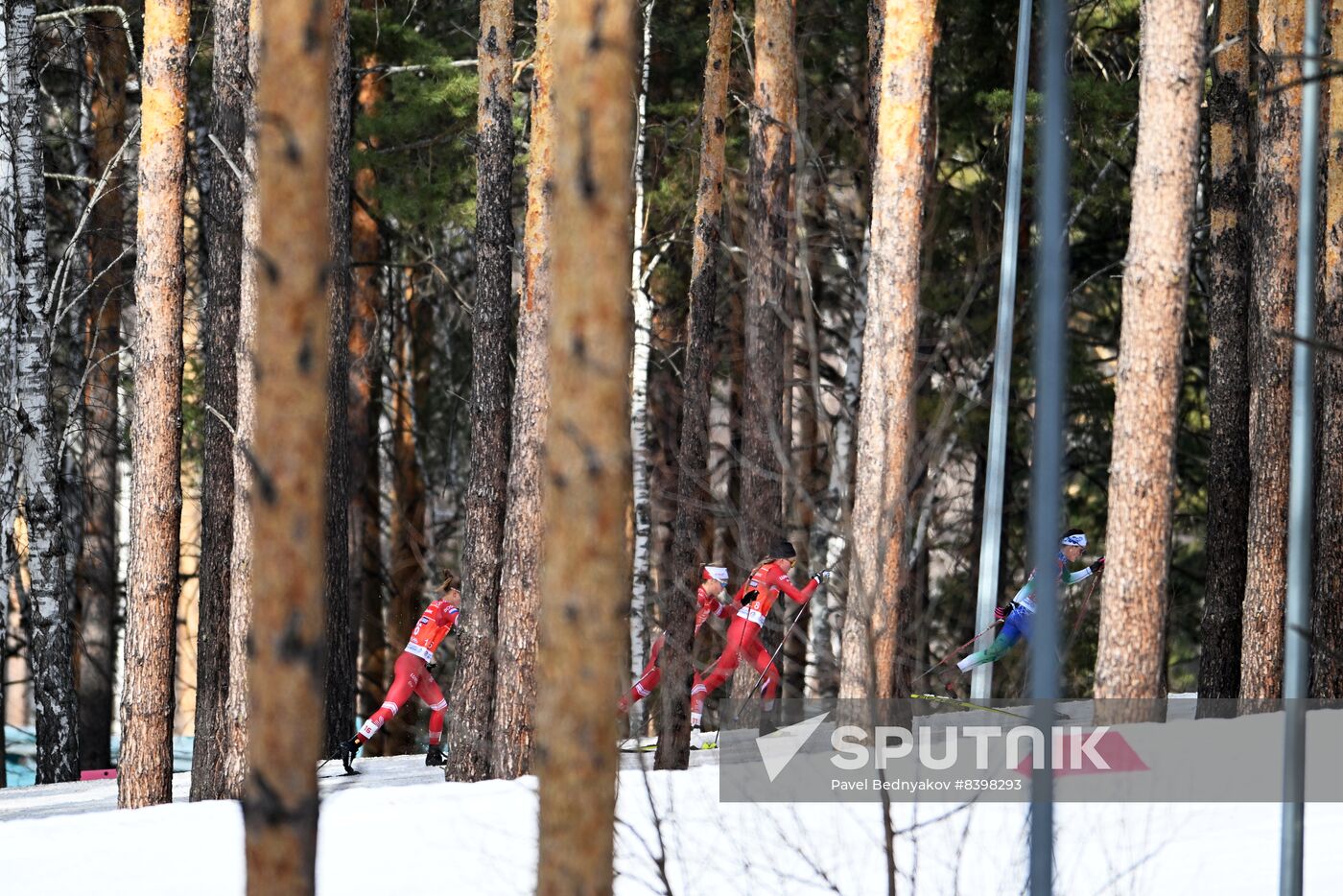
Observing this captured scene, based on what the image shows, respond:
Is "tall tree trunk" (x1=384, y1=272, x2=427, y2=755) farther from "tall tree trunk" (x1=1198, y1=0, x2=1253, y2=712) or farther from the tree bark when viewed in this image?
"tall tree trunk" (x1=1198, y1=0, x2=1253, y2=712)

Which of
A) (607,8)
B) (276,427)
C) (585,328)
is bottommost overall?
(276,427)

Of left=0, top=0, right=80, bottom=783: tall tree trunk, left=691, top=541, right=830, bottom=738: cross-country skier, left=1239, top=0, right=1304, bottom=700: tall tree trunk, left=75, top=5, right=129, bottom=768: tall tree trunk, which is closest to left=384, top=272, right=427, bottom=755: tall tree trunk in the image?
left=75, top=5, right=129, bottom=768: tall tree trunk

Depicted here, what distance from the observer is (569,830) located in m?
4.38

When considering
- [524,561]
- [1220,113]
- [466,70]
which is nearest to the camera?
[524,561]

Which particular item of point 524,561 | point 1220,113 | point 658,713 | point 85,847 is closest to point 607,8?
point 85,847

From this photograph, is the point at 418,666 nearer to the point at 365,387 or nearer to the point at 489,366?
the point at 489,366

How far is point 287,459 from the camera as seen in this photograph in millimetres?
4336

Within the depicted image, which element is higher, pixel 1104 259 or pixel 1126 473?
pixel 1104 259

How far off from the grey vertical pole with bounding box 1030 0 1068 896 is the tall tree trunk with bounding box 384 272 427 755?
1618 cm

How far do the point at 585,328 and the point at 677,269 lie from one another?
51.0ft

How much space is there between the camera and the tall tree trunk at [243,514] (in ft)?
35.2

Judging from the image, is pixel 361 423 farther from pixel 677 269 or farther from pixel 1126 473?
pixel 1126 473

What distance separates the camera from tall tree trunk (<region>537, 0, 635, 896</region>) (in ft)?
14.3

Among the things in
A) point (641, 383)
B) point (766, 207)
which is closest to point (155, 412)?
point (766, 207)
